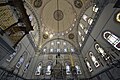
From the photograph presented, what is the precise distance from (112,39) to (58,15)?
11632 millimetres

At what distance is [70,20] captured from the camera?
57.6 feet

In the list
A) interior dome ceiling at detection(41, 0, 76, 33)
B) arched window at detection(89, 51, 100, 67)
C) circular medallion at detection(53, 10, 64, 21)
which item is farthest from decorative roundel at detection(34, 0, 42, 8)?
arched window at detection(89, 51, 100, 67)

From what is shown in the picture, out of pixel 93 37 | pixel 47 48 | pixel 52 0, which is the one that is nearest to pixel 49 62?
pixel 47 48

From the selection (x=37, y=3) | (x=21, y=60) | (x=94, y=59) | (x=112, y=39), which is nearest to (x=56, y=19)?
(x=37, y=3)

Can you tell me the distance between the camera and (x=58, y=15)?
715 inches

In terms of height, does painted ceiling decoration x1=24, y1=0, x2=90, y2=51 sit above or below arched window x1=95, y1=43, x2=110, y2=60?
above

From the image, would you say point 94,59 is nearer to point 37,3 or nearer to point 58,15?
point 58,15

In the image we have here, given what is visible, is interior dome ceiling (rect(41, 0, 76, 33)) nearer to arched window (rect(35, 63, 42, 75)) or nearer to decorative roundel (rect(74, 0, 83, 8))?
decorative roundel (rect(74, 0, 83, 8))

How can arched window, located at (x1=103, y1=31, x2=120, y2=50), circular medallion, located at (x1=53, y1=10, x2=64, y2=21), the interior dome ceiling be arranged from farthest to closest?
circular medallion, located at (x1=53, y1=10, x2=64, y2=21), the interior dome ceiling, arched window, located at (x1=103, y1=31, x2=120, y2=50)

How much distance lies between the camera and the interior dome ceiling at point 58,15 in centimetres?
1669

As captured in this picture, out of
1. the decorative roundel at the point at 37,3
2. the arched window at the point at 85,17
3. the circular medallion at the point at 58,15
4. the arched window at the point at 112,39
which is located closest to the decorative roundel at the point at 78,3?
the arched window at the point at 85,17

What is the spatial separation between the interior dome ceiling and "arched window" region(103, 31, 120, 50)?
8121 mm

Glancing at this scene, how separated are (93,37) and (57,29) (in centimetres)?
861

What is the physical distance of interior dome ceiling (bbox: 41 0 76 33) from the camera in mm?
16688
